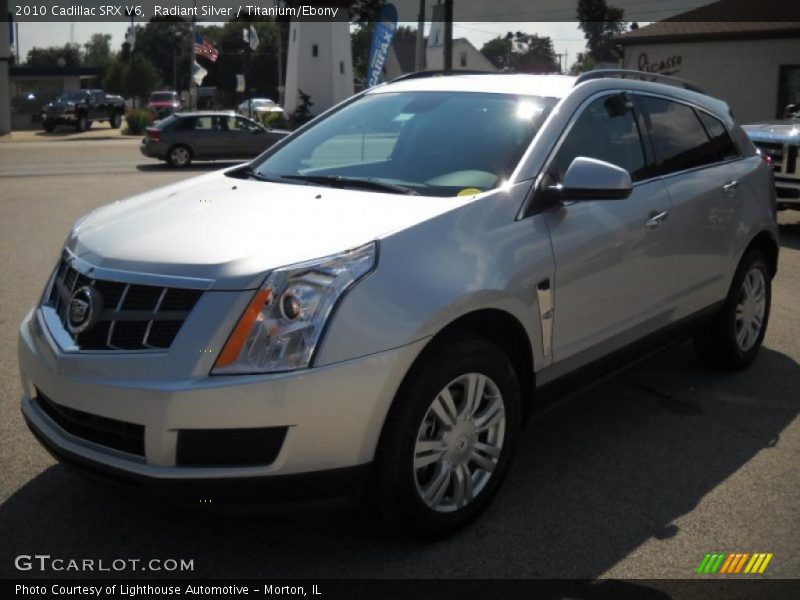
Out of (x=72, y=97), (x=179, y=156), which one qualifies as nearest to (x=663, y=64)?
(x=179, y=156)

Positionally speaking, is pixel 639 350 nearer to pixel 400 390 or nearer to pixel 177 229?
pixel 400 390

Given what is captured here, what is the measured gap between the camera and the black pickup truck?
45650 millimetres

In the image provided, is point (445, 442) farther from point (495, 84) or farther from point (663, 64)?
point (663, 64)

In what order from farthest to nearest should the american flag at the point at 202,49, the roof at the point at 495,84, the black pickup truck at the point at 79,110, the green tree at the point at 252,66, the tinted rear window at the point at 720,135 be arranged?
the green tree at the point at 252,66 < the black pickup truck at the point at 79,110 < the american flag at the point at 202,49 < the tinted rear window at the point at 720,135 < the roof at the point at 495,84

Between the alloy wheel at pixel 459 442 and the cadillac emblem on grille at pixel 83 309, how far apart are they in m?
1.21

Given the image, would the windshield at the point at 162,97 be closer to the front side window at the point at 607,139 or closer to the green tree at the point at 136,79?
the green tree at the point at 136,79

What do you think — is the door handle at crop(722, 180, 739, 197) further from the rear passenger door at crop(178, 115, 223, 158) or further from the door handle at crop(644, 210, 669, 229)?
the rear passenger door at crop(178, 115, 223, 158)

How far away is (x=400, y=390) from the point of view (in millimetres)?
3178

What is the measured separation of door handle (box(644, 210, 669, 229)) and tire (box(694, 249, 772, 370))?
42.5 inches

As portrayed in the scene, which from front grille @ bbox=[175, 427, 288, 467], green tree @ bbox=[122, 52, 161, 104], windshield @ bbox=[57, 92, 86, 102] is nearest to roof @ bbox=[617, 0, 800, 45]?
front grille @ bbox=[175, 427, 288, 467]

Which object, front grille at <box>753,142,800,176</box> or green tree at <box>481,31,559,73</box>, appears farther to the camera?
green tree at <box>481,31,559,73</box>

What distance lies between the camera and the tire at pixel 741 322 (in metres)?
5.45

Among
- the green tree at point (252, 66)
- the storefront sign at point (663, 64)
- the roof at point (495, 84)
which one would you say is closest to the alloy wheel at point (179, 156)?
the storefront sign at point (663, 64)

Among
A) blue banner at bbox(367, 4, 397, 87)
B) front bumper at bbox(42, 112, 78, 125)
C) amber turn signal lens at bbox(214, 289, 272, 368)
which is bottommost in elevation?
amber turn signal lens at bbox(214, 289, 272, 368)
